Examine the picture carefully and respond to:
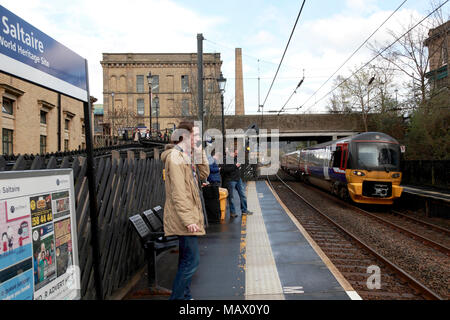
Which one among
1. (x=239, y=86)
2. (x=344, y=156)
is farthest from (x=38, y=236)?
(x=239, y=86)

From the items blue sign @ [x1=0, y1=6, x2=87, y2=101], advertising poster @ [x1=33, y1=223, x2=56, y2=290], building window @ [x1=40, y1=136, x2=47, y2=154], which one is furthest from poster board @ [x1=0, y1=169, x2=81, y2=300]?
building window @ [x1=40, y1=136, x2=47, y2=154]

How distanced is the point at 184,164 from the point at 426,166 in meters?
25.1

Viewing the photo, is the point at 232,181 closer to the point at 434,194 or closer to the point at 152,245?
the point at 152,245

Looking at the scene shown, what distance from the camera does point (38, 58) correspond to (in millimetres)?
2605

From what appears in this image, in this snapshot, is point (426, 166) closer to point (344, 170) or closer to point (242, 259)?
point (344, 170)

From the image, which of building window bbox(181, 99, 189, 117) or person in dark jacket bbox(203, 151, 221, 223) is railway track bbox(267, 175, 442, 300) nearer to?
person in dark jacket bbox(203, 151, 221, 223)

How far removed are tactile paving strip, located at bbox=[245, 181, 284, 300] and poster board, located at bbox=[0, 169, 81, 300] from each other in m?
2.23

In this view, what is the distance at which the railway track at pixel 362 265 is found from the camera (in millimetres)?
4965

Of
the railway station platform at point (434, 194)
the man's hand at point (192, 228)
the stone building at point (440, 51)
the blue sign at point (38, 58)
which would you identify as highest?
the stone building at point (440, 51)

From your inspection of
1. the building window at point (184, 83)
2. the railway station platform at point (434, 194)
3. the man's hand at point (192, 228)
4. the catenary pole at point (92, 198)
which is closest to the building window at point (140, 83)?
the building window at point (184, 83)

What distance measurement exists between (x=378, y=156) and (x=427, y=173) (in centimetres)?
1242

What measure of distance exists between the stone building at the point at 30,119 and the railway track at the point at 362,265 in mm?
9996

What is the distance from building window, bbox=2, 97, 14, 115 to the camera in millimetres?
15558

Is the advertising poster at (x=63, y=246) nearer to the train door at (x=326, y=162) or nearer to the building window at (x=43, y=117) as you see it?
the train door at (x=326, y=162)
